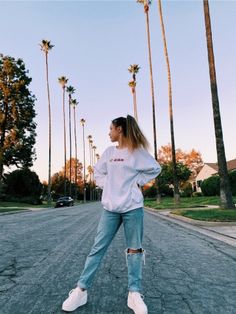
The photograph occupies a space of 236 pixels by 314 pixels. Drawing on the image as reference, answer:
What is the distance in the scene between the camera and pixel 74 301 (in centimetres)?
323

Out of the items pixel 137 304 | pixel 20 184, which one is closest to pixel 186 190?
pixel 20 184

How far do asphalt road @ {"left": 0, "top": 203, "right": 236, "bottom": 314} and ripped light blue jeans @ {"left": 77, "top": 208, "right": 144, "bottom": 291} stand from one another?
31cm

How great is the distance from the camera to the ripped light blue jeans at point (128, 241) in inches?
127

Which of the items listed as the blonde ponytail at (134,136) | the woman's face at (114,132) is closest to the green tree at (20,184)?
the woman's face at (114,132)

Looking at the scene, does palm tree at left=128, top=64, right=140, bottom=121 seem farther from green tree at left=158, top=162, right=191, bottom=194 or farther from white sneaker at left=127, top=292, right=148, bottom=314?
white sneaker at left=127, top=292, right=148, bottom=314

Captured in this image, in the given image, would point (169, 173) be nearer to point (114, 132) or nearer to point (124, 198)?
point (114, 132)

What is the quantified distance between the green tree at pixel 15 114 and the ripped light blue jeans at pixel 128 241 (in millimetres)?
41646

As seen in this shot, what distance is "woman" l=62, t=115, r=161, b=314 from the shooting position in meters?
3.23

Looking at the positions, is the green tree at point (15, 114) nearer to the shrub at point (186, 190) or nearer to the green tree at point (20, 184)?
the green tree at point (20, 184)

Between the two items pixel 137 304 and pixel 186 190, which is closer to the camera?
pixel 137 304

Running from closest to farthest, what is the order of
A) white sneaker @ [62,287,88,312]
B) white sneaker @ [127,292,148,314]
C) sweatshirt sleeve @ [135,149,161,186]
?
white sneaker @ [127,292,148,314]
white sneaker @ [62,287,88,312]
sweatshirt sleeve @ [135,149,161,186]

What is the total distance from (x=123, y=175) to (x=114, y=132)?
0.49 meters

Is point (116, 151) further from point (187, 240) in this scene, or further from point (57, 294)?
point (187, 240)

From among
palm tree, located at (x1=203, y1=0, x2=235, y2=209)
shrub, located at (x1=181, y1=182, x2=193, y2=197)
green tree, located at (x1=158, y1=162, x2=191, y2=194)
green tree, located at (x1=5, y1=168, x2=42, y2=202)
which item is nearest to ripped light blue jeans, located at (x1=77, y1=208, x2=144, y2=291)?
palm tree, located at (x1=203, y1=0, x2=235, y2=209)
